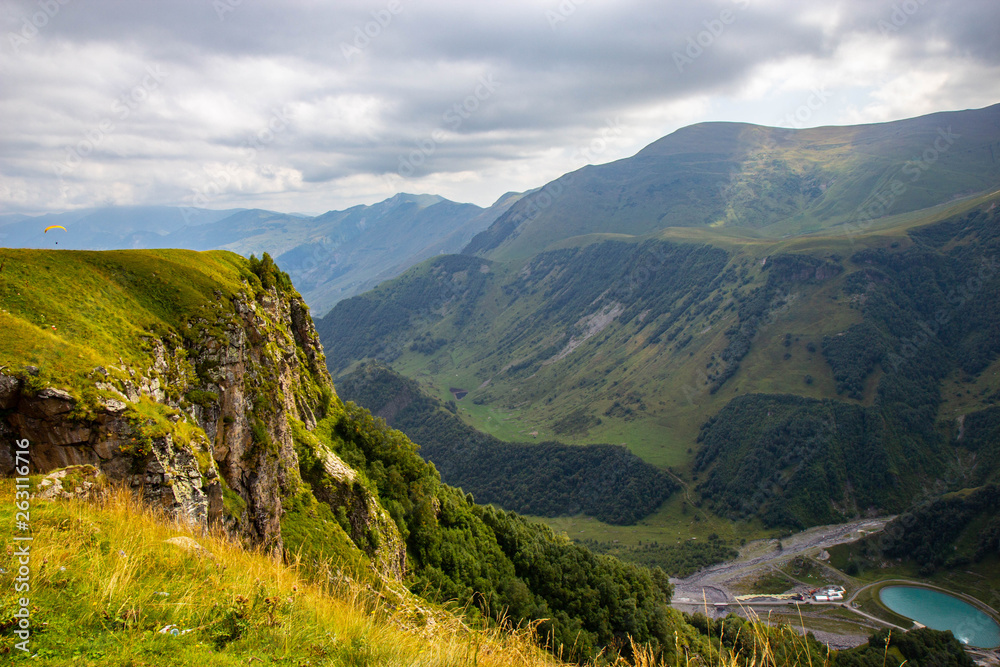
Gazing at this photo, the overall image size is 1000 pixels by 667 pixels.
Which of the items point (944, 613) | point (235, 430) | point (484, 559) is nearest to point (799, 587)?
point (944, 613)

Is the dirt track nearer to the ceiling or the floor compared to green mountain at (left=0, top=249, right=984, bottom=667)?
nearer to the floor

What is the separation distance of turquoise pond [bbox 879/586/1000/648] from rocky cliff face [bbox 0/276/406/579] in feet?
475

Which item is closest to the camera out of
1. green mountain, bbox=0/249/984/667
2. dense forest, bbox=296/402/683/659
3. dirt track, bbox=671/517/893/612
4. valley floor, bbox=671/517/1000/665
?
green mountain, bbox=0/249/984/667

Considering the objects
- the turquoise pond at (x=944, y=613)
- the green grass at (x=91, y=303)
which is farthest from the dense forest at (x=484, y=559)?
the turquoise pond at (x=944, y=613)

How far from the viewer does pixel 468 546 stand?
2013 inches

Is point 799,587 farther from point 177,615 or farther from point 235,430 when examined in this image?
point 177,615

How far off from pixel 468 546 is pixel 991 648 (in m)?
130

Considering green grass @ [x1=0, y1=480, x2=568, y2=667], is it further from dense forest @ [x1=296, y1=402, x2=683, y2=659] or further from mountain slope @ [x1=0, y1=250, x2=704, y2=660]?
dense forest @ [x1=296, y1=402, x2=683, y2=659]

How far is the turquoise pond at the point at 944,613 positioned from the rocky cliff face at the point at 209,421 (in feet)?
475

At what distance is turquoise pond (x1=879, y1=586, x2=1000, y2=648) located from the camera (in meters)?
114

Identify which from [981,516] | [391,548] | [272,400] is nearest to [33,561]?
[272,400]

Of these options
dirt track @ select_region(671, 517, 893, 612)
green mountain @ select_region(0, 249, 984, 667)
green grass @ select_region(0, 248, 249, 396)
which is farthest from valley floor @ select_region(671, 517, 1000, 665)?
green grass @ select_region(0, 248, 249, 396)

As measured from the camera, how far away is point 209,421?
26875 millimetres

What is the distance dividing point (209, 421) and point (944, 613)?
173m
